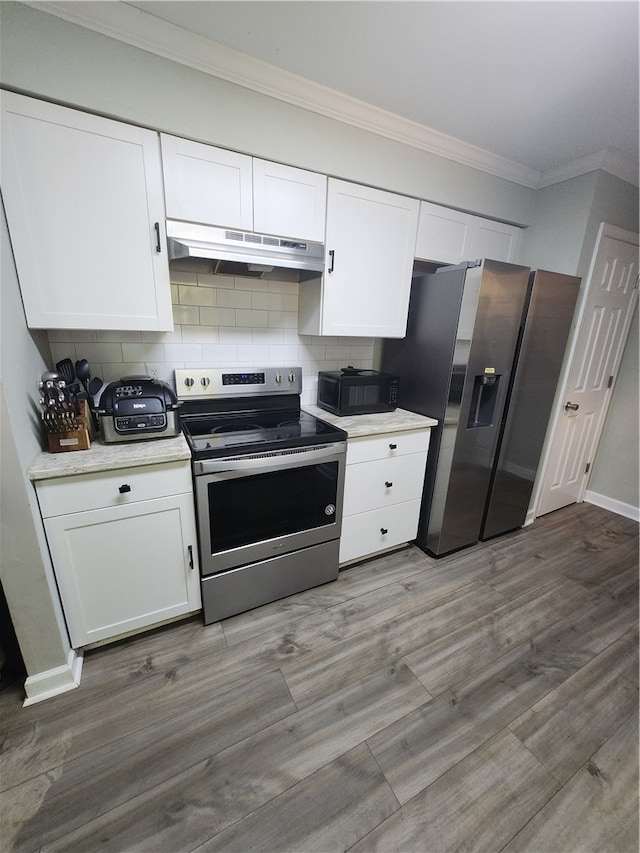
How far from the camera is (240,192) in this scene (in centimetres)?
146

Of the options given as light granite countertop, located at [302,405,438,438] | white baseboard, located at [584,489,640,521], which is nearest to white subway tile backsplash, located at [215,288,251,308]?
light granite countertop, located at [302,405,438,438]

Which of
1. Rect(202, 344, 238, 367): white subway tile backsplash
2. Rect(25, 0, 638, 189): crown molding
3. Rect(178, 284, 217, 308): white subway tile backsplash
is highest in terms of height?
Rect(25, 0, 638, 189): crown molding

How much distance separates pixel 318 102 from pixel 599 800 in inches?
114

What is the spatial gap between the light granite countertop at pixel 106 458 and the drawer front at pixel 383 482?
904 mm

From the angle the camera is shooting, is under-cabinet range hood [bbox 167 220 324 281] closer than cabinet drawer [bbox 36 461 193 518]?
No

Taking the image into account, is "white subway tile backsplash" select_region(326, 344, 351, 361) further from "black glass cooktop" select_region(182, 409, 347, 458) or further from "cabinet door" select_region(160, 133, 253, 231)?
"cabinet door" select_region(160, 133, 253, 231)

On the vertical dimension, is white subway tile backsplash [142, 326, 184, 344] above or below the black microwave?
above

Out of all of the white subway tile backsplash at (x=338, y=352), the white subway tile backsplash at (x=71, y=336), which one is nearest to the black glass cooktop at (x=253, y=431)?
the white subway tile backsplash at (x=338, y=352)

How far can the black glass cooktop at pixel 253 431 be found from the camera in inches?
57.0

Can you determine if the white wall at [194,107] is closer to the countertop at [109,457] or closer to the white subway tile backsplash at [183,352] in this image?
the white subway tile backsplash at [183,352]

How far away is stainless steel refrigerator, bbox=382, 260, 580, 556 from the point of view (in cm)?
178

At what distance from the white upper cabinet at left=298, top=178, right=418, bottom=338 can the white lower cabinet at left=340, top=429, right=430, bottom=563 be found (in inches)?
A: 26.6

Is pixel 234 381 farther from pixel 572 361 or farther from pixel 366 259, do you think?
pixel 572 361

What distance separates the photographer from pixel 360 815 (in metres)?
1.01
